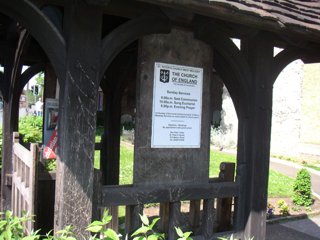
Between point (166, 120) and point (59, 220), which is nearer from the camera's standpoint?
point (59, 220)

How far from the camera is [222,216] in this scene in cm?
511

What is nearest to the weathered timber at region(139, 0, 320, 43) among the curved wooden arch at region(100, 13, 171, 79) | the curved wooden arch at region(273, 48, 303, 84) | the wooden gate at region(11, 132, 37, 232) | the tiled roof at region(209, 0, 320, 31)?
the tiled roof at region(209, 0, 320, 31)

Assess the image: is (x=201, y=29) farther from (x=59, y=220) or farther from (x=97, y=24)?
(x=59, y=220)

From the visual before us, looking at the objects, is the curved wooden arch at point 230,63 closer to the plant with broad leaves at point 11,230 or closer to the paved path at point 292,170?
the plant with broad leaves at point 11,230

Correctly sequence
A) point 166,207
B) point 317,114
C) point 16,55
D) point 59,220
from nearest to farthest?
point 59,220 → point 166,207 → point 16,55 → point 317,114

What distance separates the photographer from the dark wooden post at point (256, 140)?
466cm

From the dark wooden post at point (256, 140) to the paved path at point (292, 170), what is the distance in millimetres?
6662

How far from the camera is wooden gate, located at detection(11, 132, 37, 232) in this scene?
4102 mm

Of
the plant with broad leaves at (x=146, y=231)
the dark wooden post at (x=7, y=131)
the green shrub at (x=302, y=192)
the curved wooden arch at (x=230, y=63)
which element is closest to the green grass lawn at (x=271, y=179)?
the green shrub at (x=302, y=192)

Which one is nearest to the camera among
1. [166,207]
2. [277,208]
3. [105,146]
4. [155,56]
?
[155,56]

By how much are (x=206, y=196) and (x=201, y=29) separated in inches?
64.8

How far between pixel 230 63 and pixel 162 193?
148cm

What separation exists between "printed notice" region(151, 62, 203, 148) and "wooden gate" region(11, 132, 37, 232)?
1.16 meters

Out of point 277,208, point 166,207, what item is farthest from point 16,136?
point 277,208
